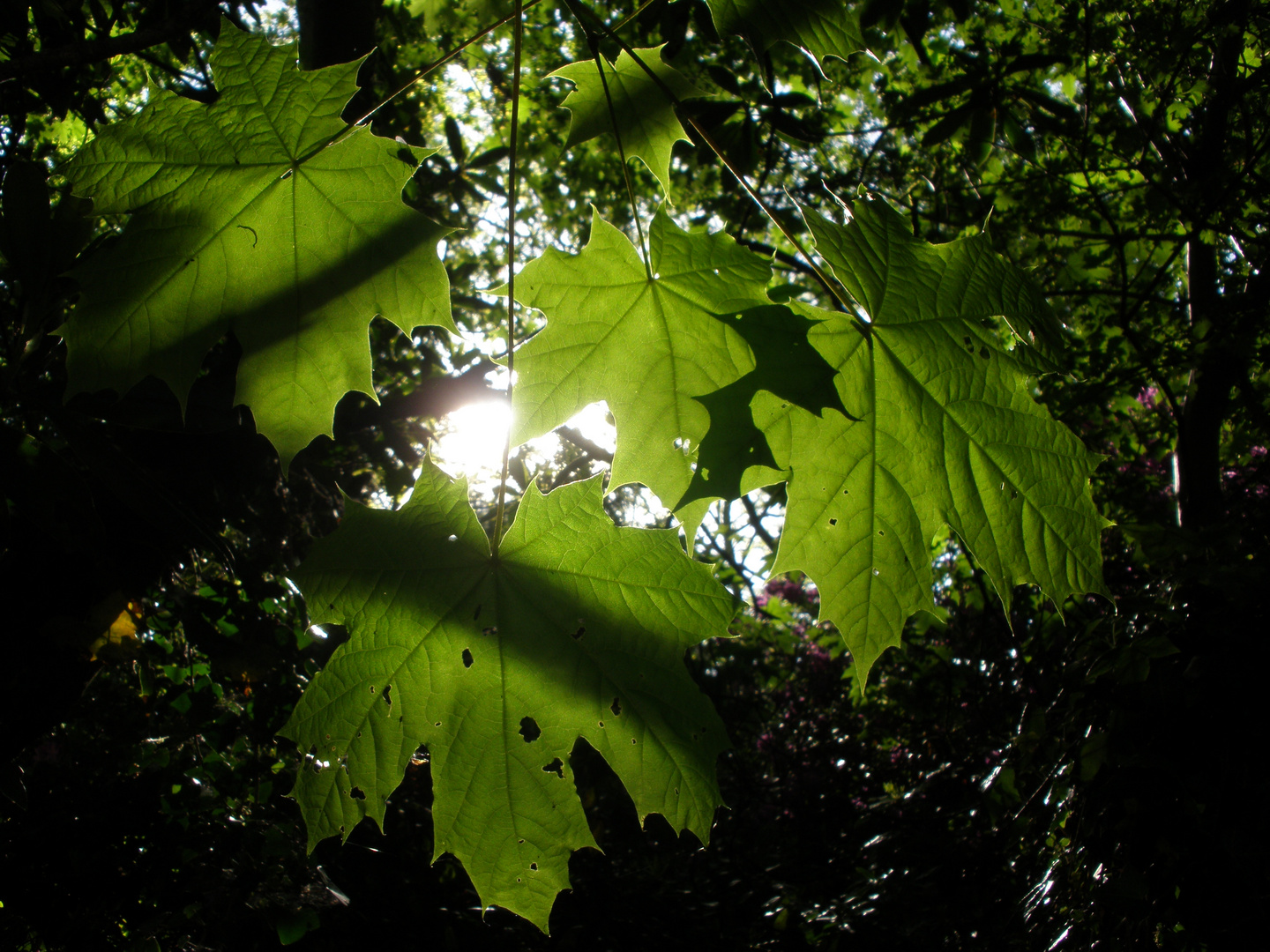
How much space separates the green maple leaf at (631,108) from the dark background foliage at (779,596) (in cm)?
18

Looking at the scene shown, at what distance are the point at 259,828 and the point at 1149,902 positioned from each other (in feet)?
6.70

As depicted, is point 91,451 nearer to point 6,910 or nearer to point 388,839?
point 6,910

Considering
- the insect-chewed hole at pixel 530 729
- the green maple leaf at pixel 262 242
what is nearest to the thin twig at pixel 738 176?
the green maple leaf at pixel 262 242

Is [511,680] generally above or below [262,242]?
below

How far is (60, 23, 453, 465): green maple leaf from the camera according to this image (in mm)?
918

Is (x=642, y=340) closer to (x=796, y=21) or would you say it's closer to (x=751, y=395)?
(x=751, y=395)

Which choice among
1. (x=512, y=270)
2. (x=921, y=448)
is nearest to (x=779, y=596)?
(x=921, y=448)

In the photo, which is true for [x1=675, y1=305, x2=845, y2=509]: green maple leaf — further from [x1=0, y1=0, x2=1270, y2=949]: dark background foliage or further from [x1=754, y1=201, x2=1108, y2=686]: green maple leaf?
[x1=0, y1=0, x2=1270, y2=949]: dark background foliage

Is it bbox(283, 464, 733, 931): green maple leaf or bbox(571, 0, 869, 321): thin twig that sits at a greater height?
bbox(571, 0, 869, 321): thin twig

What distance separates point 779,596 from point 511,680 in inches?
159

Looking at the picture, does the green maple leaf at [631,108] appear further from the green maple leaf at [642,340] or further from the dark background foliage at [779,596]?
the green maple leaf at [642,340]

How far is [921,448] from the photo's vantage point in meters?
1.01

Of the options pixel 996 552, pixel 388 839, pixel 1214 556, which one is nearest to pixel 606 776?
pixel 388 839

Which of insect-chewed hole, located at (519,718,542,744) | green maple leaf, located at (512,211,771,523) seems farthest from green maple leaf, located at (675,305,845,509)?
insect-chewed hole, located at (519,718,542,744)
